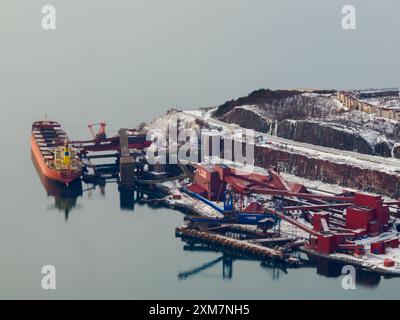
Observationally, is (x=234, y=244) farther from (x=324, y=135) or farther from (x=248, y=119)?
(x=248, y=119)

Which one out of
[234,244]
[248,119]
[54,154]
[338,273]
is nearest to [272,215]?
[234,244]

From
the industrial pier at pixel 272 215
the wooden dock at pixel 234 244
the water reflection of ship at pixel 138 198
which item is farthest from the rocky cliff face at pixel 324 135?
the wooden dock at pixel 234 244

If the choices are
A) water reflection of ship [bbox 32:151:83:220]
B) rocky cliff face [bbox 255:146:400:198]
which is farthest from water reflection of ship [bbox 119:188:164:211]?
rocky cliff face [bbox 255:146:400:198]

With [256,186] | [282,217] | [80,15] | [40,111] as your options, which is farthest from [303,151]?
[80,15]

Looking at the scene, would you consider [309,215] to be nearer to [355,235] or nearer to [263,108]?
[355,235]

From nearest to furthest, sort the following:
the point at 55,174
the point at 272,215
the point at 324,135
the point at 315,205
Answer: the point at 272,215
the point at 315,205
the point at 55,174
the point at 324,135

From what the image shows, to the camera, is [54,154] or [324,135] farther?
[54,154]
